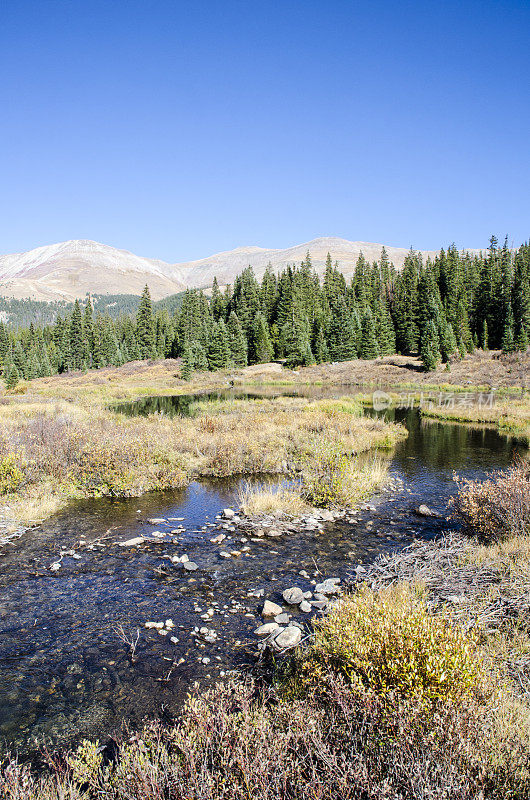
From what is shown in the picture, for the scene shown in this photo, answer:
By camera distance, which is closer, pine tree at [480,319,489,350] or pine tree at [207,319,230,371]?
pine tree at [207,319,230,371]

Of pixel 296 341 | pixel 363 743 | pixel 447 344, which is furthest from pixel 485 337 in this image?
pixel 363 743

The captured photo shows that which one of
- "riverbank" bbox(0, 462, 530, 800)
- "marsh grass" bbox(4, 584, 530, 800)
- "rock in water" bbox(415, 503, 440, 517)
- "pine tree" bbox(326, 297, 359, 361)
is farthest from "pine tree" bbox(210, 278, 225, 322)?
"marsh grass" bbox(4, 584, 530, 800)

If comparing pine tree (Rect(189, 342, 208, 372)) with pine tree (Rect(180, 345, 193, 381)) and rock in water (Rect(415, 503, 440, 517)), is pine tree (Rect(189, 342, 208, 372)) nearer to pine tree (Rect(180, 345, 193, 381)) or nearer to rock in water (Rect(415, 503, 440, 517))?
pine tree (Rect(180, 345, 193, 381))

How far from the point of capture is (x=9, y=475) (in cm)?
1374

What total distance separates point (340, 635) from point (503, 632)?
266cm

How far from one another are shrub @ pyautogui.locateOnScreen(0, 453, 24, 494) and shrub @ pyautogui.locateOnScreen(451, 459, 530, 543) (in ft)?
42.3

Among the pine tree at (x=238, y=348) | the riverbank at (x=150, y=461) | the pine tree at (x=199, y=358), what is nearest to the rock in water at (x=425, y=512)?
the riverbank at (x=150, y=461)

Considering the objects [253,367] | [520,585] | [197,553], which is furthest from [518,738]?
[253,367]

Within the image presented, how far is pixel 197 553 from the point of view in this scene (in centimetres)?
1062

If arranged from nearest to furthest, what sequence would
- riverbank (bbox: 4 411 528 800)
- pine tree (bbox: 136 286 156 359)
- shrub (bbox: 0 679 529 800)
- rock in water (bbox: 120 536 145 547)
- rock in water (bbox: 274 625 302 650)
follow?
shrub (bbox: 0 679 529 800) → riverbank (bbox: 4 411 528 800) → rock in water (bbox: 274 625 302 650) → rock in water (bbox: 120 536 145 547) → pine tree (bbox: 136 286 156 359)

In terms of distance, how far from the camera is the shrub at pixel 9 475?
13.6m

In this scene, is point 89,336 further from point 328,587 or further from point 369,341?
point 328,587

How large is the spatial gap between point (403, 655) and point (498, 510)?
728cm

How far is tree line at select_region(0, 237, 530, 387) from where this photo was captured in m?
84.4
